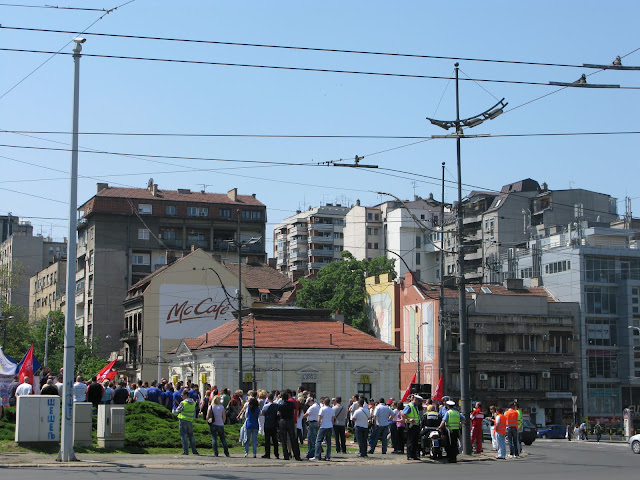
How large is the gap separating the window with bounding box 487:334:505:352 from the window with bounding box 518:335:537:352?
144 cm

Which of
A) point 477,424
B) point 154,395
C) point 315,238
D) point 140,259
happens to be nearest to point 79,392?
point 154,395

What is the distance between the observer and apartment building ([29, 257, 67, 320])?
119 meters

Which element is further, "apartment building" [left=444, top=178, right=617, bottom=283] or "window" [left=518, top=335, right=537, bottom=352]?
"apartment building" [left=444, top=178, right=617, bottom=283]

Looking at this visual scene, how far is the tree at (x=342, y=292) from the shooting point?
90.0m

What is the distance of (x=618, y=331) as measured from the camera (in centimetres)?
8206

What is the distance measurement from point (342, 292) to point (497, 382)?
21.2 metres

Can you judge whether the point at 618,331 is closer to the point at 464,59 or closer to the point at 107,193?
the point at 107,193

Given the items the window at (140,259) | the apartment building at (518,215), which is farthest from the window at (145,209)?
the apartment building at (518,215)

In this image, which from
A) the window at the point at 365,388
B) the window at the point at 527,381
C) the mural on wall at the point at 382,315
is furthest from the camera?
the mural on wall at the point at 382,315

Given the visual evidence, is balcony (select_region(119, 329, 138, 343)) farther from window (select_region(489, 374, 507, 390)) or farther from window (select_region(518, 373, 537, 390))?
window (select_region(518, 373, 537, 390))

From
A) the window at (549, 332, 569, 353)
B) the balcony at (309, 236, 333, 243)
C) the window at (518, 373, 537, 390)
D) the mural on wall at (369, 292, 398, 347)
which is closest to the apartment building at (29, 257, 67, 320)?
the balcony at (309, 236, 333, 243)

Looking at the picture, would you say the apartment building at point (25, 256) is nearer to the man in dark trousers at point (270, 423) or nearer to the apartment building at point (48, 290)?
the apartment building at point (48, 290)

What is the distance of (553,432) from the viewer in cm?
6662

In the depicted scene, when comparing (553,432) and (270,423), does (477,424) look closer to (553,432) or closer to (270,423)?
(270,423)
